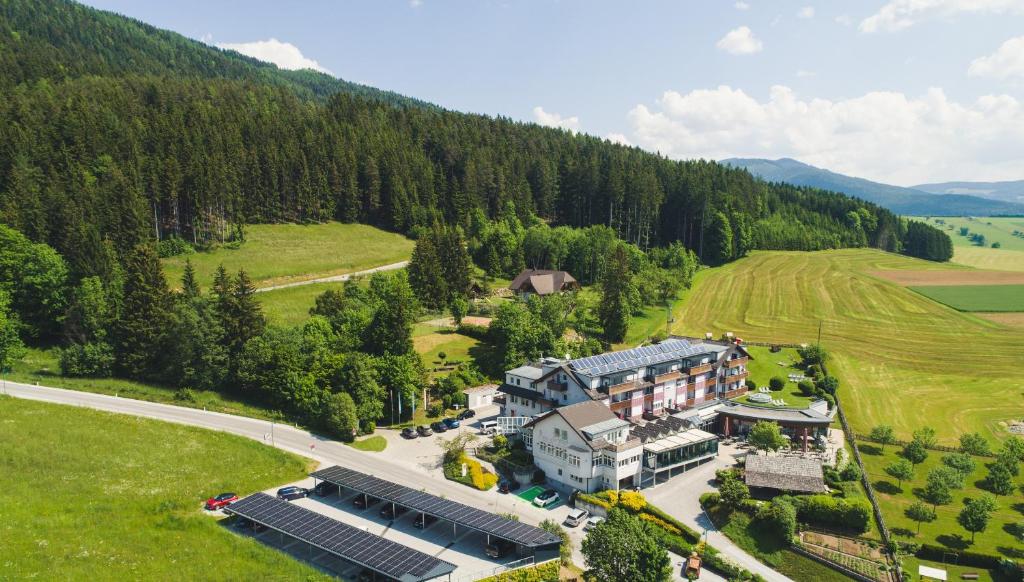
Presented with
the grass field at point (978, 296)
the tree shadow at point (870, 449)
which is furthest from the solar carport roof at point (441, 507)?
the grass field at point (978, 296)

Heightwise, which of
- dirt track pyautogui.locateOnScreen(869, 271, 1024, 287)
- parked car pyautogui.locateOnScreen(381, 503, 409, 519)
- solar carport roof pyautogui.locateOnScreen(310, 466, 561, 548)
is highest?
dirt track pyautogui.locateOnScreen(869, 271, 1024, 287)

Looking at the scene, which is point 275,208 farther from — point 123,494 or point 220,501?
point 220,501

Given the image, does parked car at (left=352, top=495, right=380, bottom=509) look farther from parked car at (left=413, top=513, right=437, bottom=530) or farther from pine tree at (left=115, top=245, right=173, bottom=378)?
pine tree at (left=115, top=245, right=173, bottom=378)

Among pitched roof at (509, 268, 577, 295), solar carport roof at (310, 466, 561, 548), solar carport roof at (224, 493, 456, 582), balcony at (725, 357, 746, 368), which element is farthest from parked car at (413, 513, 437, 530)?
pitched roof at (509, 268, 577, 295)

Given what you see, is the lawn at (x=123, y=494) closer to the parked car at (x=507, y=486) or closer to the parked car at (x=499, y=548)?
the parked car at (x=499, y=548)

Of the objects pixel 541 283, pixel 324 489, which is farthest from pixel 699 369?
pixel 324 489

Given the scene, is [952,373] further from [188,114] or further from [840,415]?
[188,114]
